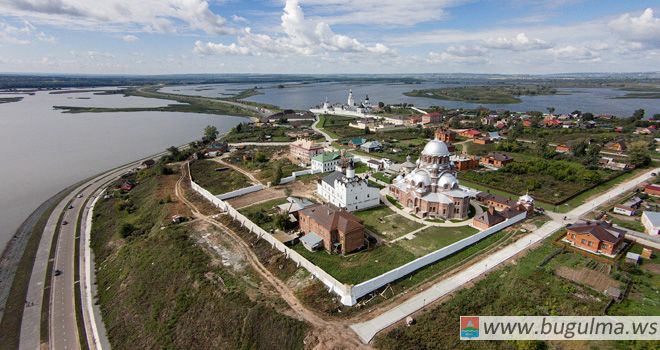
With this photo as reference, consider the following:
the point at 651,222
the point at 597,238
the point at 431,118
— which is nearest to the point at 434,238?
the point at 597,238

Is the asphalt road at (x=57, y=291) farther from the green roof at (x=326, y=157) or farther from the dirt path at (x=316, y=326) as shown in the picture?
the green roof at (x=326, y=157)

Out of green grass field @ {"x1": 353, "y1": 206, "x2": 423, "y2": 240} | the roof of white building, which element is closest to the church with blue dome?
green grass field @ {"x1": 353, "y1": 206, "x2": 423, "y2": 240}

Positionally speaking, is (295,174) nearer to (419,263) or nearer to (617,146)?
(419,263)

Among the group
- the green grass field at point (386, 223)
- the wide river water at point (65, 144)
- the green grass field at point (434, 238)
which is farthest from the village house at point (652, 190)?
the wide river water at point (65, 144)

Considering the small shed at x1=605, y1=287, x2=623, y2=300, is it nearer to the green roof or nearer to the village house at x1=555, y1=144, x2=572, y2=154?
the green roof

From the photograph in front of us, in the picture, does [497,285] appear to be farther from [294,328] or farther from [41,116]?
[41,116]

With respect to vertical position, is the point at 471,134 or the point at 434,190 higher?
the point at 471,134
